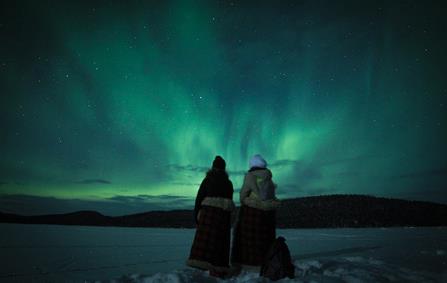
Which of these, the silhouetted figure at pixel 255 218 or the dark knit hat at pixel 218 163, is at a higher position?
the dark knit hat at pixel 218 163

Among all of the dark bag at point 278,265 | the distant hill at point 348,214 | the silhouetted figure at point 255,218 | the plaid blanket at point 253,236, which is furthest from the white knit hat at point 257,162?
the distant hill at point 348,214

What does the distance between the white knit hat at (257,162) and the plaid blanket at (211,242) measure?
1.05m

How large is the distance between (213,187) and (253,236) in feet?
3.86

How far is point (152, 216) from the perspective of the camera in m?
106

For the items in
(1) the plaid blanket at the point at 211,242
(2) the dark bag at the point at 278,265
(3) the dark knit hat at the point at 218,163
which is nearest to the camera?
(2) the dark bag at the point at 278,265

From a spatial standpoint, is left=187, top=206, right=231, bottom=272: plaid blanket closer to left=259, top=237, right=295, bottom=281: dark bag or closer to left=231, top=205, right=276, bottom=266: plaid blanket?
left=231, top=205, right=276, bottom=266: plaid blanket

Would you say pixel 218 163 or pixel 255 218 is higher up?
pixel 218 163

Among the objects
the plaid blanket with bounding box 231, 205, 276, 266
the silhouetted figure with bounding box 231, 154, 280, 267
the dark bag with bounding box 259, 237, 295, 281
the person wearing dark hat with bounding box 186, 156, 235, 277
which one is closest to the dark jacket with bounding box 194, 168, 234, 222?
the person wearing dark hat with bounding box 186, 156, 235, 277

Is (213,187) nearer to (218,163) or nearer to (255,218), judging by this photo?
(218,163)

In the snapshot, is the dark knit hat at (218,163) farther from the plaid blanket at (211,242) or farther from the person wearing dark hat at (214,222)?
the plaid blanket at (211,242)

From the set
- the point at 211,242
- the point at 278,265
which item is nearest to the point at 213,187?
the point at 211,242

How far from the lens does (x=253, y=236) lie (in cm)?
586

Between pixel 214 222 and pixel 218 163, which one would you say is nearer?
pixel 214 222

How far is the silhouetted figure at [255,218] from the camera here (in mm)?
5820
